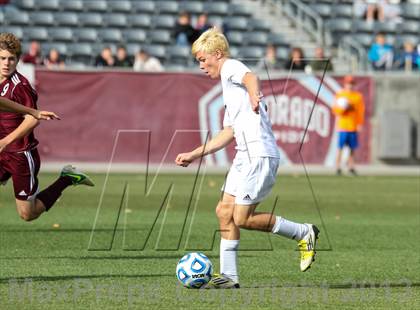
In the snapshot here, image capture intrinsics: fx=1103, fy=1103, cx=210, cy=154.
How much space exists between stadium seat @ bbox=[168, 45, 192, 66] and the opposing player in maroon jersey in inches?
650

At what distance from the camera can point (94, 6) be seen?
28.6m

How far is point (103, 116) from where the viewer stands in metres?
23.9

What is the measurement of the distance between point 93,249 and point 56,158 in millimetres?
12785

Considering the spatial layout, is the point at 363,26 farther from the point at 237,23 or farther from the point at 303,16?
the point at 237,23

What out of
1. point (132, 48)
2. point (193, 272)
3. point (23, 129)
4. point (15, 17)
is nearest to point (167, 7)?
point (132, 48)

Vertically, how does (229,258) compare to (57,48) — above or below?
above

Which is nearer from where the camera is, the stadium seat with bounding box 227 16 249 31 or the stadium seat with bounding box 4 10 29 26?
the stadium seat with bounding box 4 10 29 26

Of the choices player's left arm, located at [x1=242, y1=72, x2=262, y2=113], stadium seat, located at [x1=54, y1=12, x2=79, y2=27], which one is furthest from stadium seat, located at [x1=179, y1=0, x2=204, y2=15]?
player's left arm, located at [x1=242, y1=72, x2=262, y2=113]

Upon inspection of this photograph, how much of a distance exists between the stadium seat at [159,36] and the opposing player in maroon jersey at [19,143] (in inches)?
A: 704

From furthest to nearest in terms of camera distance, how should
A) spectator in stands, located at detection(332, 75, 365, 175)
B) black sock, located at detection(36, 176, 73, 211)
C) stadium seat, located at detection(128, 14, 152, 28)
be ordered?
A: stadium seat, located at detection(128, 14, 152, 28), spectator in stands, located at detection(332, 75, 365, 175), black sock, located at detection(36, 176, 73, 211)

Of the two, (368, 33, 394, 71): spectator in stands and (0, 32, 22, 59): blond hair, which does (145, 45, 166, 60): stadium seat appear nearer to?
(368, 33, 394, 71): spectator in stands

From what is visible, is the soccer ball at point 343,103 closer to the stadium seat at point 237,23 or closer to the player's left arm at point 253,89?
the stadium seat at point 237,23

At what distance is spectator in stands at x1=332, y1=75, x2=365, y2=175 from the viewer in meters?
23.0

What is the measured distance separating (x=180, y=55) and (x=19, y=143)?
17651mm
